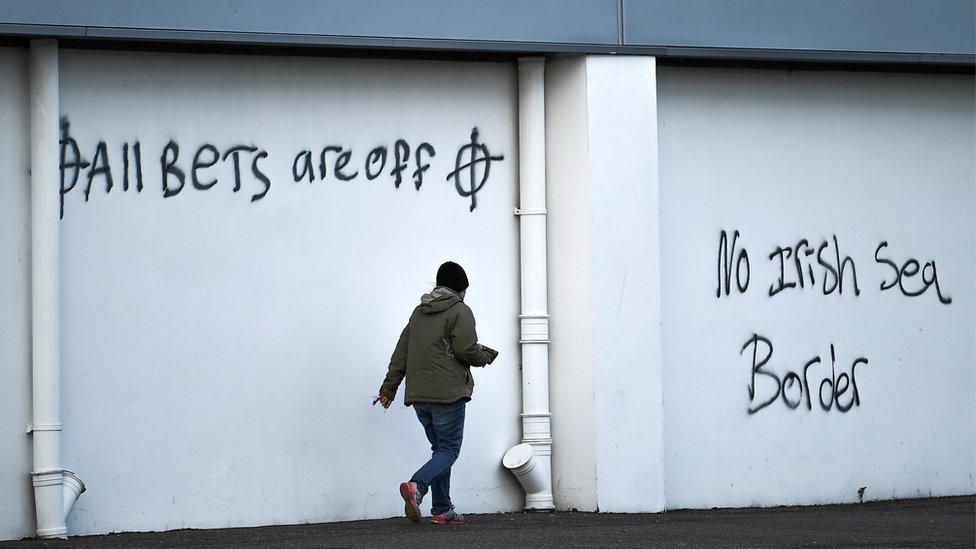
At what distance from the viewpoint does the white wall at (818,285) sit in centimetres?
1027

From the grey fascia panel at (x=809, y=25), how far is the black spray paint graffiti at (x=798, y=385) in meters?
2.23

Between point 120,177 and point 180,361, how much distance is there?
4.16 feet

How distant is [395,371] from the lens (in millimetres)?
9039

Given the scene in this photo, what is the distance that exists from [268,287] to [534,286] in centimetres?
186

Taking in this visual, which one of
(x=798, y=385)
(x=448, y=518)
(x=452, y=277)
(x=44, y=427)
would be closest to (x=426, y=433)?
(x=448, y=518)

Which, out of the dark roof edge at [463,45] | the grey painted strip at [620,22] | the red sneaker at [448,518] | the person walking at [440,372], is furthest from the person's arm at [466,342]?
the grey painted strip at [620,22]

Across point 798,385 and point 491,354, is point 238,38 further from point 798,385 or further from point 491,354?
point 798,385

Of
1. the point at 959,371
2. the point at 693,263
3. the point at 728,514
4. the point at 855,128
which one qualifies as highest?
the point at 855,128

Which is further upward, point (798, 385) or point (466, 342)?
point (466, 342)

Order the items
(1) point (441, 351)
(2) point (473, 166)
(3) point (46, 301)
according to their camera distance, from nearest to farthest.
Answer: (3) point (46, 301), (1) point (441, 351), (2) point (473, 166)

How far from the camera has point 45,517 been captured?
8633 millimetres

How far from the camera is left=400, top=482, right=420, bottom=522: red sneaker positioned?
8.65m

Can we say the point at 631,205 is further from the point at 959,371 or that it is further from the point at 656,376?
the point at 959,371

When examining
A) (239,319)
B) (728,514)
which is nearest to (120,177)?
(239,319)
